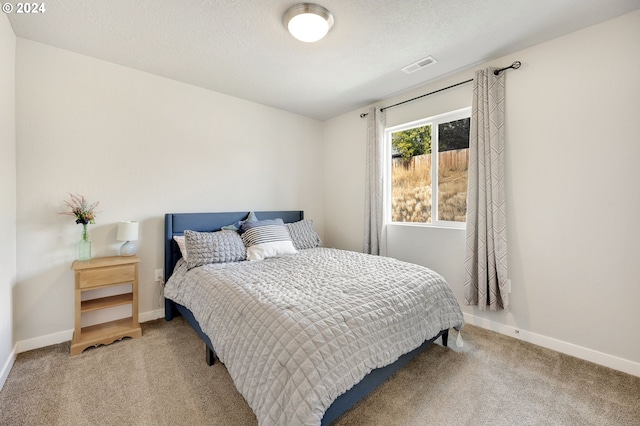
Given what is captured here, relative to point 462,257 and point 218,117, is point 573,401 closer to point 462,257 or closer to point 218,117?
point 462,257

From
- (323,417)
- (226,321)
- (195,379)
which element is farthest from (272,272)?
(323,417)

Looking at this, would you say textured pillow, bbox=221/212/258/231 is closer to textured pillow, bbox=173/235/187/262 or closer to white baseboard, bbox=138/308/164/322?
textured pillow, bbox=173/235/187/262

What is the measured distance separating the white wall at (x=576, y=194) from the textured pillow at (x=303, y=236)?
1.90 m

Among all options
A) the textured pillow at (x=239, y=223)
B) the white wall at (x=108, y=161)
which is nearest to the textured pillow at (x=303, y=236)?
the textured pillow at (x=239, y=223)

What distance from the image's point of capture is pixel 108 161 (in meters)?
2.46

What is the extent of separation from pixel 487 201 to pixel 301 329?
2.09 m

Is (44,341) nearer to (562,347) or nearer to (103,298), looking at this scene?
(103,298)

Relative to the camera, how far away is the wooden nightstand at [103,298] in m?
2.05

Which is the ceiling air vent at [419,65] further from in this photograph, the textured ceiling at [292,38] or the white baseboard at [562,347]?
the white baseboard at [562,347]

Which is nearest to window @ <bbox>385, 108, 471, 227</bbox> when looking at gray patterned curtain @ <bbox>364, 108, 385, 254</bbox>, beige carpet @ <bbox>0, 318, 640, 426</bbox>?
gray patterned curtain @ <bbox>364, 108, 385, 254</bbox>

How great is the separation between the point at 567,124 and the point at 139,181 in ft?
12.7

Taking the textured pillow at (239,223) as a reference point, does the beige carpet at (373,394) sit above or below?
below

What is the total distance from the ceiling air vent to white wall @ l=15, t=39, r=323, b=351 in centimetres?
191

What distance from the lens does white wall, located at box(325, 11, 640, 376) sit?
1847 millimetres
